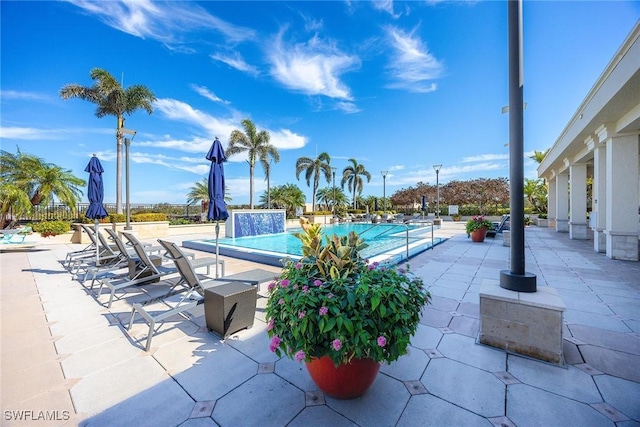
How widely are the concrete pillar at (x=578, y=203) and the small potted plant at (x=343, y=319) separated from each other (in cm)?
1358

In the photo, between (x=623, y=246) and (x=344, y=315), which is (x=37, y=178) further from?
(x=623, y=246)

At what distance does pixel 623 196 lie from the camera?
6777 millimetres

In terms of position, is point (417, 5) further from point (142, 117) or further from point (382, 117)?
point (142, 117)

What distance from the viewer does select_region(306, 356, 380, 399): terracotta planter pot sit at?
1728 millimetres

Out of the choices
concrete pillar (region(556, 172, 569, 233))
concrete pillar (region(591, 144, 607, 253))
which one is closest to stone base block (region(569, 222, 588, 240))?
concrete pillar (region(556, 172, 569, 233))

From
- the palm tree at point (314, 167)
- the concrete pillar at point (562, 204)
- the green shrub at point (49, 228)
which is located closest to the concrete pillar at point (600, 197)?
the concrete pillar at point (562, 204)

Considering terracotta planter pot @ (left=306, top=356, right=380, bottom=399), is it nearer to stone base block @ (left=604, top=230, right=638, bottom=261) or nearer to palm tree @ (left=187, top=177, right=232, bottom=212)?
stone base block @ (left=604, top=230, right=638, bottom=261)

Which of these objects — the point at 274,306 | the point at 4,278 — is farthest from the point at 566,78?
the point at 4,278

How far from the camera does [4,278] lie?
5426mm

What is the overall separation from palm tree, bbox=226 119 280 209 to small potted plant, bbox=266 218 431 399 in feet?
65.4

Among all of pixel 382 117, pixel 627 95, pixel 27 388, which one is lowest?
pixel 27 388

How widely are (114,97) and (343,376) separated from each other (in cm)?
1990

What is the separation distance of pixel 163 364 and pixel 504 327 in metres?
3.33

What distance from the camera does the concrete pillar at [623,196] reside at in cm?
659
